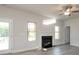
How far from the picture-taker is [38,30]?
565 cm

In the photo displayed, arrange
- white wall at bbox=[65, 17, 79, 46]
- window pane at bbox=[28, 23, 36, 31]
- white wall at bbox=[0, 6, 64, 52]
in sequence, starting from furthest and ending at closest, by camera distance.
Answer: white wall at bbox=[65, 17, 79, 46] < window pane at bbox=[28, 23, 36, 31] < white wall at bbox=[0, 6, 64, 52]

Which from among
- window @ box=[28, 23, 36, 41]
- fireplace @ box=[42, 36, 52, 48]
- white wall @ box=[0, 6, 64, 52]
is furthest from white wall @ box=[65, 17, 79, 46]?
window @ box=[28, 23, 36, 41]

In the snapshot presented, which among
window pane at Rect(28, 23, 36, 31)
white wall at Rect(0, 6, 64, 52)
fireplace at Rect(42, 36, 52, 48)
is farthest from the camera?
fireplace at Rect(42, 36, 52, 48)

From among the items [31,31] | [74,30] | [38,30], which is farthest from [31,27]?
[74,30]

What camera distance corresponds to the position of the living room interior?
14.5 feet

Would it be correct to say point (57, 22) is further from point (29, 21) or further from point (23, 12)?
point (23, 12)

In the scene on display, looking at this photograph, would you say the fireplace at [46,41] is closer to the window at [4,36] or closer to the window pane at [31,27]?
the window pane at [31,27]

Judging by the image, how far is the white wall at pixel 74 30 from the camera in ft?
18.4

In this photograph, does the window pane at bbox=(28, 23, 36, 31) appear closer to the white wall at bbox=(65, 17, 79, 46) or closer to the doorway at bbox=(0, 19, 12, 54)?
the doorway at bbox=(0, 19, 12, 54)

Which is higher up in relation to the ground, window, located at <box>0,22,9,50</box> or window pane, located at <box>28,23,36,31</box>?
window pane, located at <box>28,23,36,31</box>

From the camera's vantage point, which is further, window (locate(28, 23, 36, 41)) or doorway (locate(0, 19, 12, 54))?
window (locate(28, 23, 36, 41))

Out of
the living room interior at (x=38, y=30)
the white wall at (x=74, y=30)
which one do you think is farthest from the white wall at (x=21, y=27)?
the white wall at (x=74, y=30)
